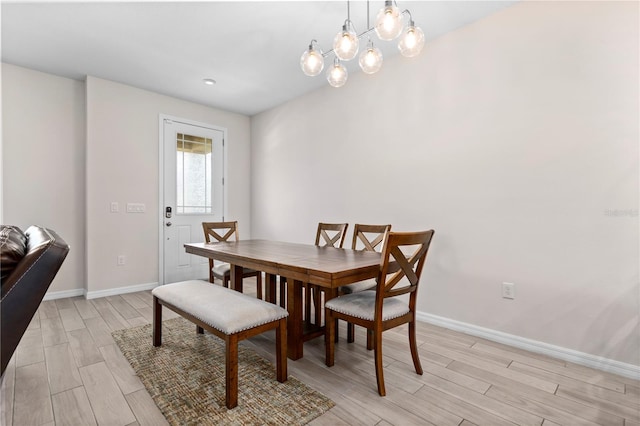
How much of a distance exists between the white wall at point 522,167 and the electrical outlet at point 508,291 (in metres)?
0.04

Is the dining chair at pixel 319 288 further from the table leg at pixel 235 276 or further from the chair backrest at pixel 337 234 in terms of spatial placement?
the table leg at pixel 235 276

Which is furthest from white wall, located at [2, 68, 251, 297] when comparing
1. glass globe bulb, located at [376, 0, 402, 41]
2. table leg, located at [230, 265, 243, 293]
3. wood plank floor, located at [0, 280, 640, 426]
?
glass globe bulb, located at [376, 0, 402, 41]

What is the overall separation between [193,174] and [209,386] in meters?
3.29

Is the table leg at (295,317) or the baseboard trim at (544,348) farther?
the table leg at (295,317)

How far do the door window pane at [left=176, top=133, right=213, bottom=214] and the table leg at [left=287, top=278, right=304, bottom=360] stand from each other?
9.38ft

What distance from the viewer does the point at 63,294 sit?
3.50m

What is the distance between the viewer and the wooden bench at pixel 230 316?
154 centimetres

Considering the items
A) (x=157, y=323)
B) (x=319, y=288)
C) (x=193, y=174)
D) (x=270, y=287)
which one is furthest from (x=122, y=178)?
(x=319, y=288)

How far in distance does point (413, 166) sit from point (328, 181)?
3.68ft

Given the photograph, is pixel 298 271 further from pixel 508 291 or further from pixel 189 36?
pixel 189 36

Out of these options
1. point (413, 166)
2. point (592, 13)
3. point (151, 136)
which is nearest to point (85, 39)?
point (151, 136)

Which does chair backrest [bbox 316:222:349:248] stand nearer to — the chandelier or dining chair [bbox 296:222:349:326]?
dining chair [bbox 296:222:349:326]

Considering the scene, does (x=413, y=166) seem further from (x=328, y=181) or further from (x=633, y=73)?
(x=633, y=73)

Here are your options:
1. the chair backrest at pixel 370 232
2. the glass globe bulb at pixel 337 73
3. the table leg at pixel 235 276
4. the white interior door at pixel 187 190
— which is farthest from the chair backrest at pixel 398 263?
the white interior door at pixel 187 190
